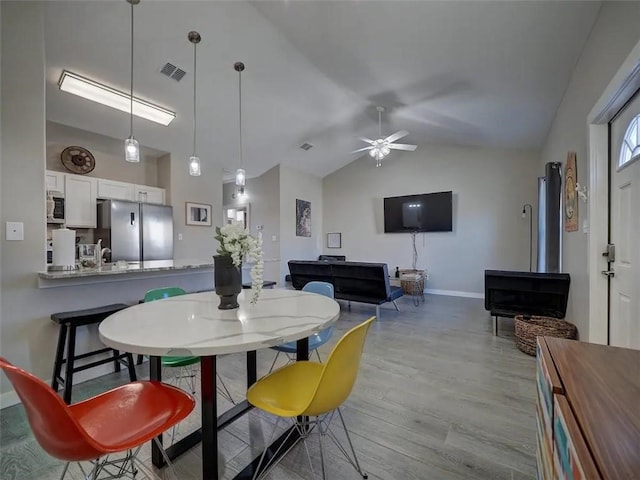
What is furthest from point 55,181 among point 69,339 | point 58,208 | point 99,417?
point 99,417

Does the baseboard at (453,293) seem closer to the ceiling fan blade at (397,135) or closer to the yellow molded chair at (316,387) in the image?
the ceiling fan blade at (397,135)

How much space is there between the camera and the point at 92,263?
244 cm

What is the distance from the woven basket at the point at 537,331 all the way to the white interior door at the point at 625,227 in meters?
0.63

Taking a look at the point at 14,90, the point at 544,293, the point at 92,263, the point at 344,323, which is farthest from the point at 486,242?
the point at 14,90

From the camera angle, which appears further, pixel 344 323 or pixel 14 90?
pixel 344 323

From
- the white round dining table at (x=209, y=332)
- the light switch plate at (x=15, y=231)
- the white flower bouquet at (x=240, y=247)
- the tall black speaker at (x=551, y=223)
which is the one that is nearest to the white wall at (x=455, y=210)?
the tall black speaker at (x=551, y=223)

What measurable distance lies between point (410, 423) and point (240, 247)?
→ 1.53 m

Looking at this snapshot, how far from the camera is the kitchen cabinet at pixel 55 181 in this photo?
12.3 ft

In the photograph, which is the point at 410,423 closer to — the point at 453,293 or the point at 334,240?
the point at 453,293

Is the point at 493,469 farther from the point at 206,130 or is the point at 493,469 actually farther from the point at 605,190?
the point at 206,130

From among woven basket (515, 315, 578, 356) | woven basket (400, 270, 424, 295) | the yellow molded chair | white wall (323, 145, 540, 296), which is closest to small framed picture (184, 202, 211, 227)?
white wall (323, 145, 540, 296)

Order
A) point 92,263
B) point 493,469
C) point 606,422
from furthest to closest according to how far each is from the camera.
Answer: point 92,263 → point 493,469 → point 606,422

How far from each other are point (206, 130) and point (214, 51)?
1476mm

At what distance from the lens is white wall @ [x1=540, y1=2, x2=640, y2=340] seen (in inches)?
66.5
